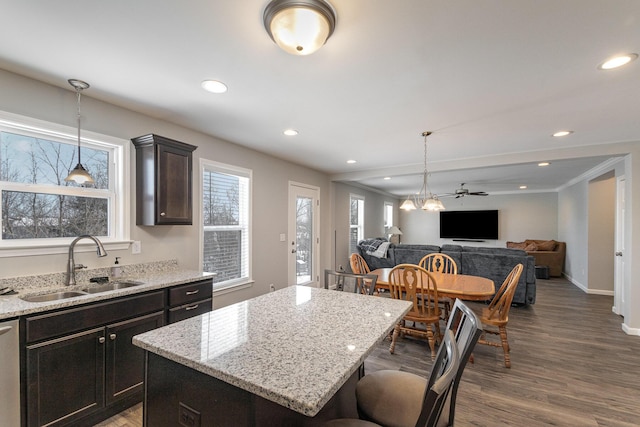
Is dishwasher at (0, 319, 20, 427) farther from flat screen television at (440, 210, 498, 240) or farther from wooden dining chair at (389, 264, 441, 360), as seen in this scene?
flat screen television at (440, 210, 498, 240)

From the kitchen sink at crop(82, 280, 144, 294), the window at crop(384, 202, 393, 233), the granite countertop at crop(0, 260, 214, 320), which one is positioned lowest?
the kitchen sink at crop(82, 280, 144, 294)

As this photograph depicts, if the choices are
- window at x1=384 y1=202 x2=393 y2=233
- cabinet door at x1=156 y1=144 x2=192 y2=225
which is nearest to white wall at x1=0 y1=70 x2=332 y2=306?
cabinet door at x1=156 y1=144 x2=192 y2=225

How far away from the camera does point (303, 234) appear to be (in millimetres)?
5184

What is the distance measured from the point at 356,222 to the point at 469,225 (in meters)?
4.41

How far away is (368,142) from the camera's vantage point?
12.0 feet

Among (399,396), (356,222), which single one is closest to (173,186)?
(399,396)

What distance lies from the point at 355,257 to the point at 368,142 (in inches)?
57.6

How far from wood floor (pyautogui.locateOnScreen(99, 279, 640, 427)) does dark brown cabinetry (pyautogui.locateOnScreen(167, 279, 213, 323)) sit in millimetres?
680

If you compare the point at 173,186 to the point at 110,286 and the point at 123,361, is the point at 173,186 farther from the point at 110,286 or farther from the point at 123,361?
the point at 123,361

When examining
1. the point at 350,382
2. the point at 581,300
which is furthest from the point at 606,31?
the point at 581,300

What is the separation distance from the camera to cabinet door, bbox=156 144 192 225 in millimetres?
2605

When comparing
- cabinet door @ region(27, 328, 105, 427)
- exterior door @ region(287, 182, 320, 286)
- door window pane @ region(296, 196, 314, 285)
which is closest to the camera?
cabinet door @ region(27, 328, 105, 427)

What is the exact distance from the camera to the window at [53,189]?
2.06 metres

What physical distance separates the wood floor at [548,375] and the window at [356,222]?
3.47 metres
